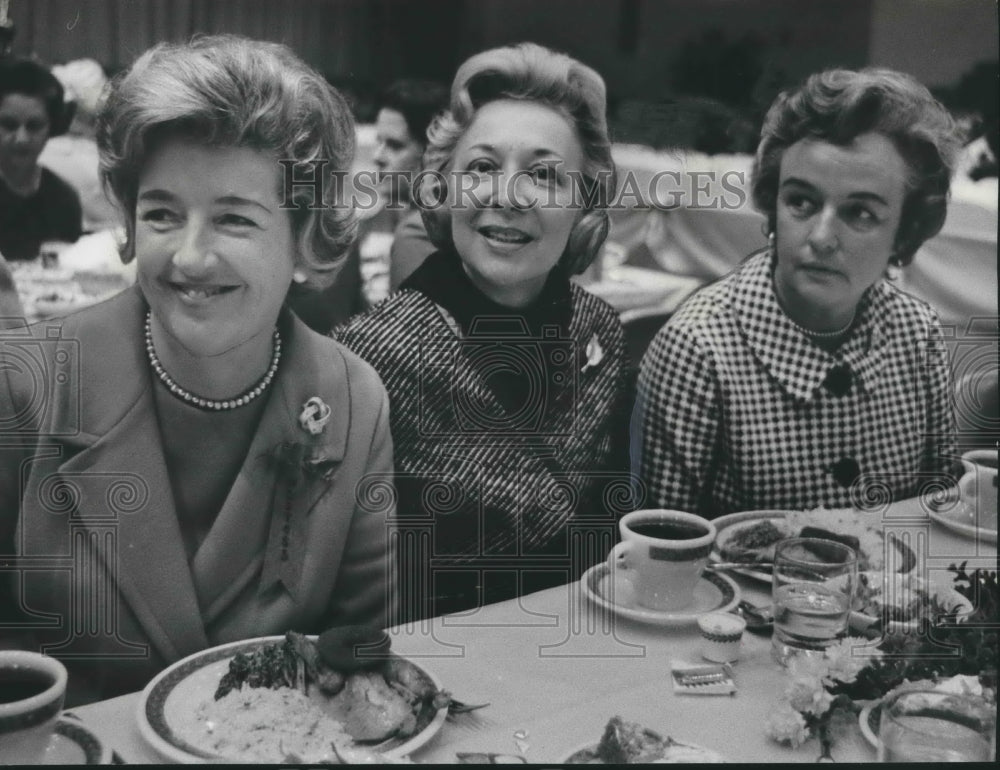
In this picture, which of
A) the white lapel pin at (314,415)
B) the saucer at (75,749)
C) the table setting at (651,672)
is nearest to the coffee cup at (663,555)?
the table setting at (651,672)

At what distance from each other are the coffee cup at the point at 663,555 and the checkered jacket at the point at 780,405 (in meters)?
0.09

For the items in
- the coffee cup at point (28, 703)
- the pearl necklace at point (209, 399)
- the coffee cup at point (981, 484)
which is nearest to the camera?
the coffee cup at point (28, 703)

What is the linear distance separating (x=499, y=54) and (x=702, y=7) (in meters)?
0.31

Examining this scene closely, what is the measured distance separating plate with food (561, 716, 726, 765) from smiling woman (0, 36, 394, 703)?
1.46 feet

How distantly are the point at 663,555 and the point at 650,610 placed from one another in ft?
0.30

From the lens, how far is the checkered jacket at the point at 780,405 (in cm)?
168

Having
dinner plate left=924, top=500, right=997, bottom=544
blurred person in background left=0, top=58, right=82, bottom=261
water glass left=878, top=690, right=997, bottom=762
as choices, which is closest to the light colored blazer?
blurred person in background left=0, top=58, right=82, bottom=261

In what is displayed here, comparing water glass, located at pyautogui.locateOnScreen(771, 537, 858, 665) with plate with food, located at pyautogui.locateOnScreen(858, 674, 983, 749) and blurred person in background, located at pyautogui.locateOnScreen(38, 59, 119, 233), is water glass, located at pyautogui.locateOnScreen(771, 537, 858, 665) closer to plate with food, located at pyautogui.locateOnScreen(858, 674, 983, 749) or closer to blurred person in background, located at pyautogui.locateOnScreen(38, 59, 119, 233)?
plate with food, located at pyautogui.locateOnScreen(858, 674, 983, 749)

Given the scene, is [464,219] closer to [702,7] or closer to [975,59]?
[702,7]

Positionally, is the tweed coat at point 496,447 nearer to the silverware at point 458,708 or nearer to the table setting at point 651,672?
the table setting at point 651,672

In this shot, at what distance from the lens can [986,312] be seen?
1722mm

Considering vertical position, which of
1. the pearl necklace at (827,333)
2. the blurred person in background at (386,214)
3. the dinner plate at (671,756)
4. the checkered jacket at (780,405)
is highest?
the blurred person in background at (386,214)

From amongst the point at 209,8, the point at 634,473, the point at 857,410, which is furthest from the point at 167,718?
the point at 857,410

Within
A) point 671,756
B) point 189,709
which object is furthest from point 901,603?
point 189,709
